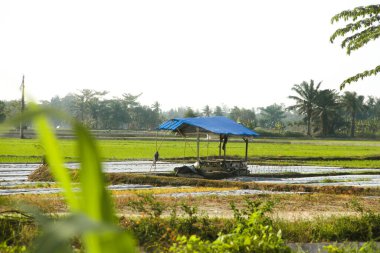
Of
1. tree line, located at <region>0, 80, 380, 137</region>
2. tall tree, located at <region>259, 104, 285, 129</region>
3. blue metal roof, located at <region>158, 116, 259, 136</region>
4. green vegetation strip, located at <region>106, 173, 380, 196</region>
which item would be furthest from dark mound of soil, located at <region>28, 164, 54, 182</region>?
tall tree, located at <region>259, 104, 285, 129</region>

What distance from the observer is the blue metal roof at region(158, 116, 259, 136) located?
17969 millimetres

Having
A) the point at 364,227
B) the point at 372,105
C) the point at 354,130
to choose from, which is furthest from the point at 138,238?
the point at 372,105

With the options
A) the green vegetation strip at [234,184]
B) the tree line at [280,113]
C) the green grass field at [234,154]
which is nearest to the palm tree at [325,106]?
the tree line at [280,113]

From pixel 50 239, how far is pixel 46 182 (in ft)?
47.2

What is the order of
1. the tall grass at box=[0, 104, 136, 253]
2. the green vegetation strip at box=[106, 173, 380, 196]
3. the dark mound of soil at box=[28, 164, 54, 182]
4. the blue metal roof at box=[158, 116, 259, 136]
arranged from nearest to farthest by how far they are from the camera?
the tall grass at box=[0, 104, 136, 253] < the green vegetation strip at box=[106, 173, 380, 196] < the dark mound of soil at box=[28, 164, 54, 182] < the blue metal roof at box=[158, 116, 259, 136]

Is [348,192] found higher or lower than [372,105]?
lower

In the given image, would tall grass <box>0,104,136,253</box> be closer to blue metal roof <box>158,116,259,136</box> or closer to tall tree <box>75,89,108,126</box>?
blue metal roof <box>158,116,259,136</box>

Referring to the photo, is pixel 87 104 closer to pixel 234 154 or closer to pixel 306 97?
pixel 306 97

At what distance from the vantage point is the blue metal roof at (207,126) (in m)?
18.0

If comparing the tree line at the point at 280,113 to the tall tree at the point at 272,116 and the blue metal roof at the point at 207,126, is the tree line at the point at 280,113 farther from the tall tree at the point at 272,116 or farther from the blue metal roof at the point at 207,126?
the blue metal roof at the point at 207,126

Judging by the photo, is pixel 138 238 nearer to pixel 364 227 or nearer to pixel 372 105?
pixel 364 227

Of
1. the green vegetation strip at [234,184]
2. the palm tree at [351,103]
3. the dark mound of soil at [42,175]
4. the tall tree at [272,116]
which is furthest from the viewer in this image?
the tall tree at [272,116]

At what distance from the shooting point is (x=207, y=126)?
18.1m

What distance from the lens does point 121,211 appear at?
26.4 ft
